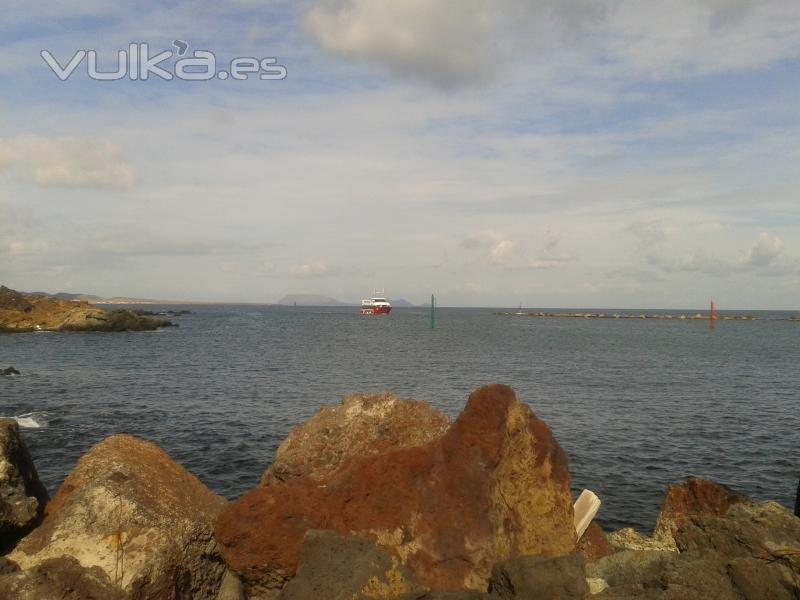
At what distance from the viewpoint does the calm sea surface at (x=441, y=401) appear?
1950 cm

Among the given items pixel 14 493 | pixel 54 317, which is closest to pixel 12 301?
pixel 54 317

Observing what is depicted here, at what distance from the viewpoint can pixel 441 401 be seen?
31.4m

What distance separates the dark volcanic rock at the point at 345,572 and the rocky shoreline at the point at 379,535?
13mm

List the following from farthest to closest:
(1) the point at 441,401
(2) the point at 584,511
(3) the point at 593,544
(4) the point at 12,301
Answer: (4) the point at 12,301, (1) the point at 441,401, (3) the point at 593,544, (2) the point at 584,511

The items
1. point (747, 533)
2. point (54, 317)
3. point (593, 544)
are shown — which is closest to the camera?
point (747, 533)

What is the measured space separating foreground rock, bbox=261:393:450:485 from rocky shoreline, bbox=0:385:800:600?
0.66 meters

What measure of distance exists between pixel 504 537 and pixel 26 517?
16.1ft

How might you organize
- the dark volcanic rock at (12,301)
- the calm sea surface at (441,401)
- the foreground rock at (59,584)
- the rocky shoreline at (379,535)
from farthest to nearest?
the dark volcanic rock at (12,301)
the calm sea surface at (441,401)
the rocky shoreline at (379,535)
the foreground rock at (59,584)

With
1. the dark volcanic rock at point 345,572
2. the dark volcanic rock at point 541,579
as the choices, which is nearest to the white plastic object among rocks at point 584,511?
the dark volcanic rock at point 541,579

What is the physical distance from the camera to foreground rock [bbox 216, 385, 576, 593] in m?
6.43

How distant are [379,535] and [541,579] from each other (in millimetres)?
1663

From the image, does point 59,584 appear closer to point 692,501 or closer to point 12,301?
point 692,501

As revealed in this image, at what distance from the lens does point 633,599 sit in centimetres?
534

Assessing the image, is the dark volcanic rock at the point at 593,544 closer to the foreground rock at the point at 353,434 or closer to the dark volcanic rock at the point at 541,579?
the foreground rock at the point at 353,434
